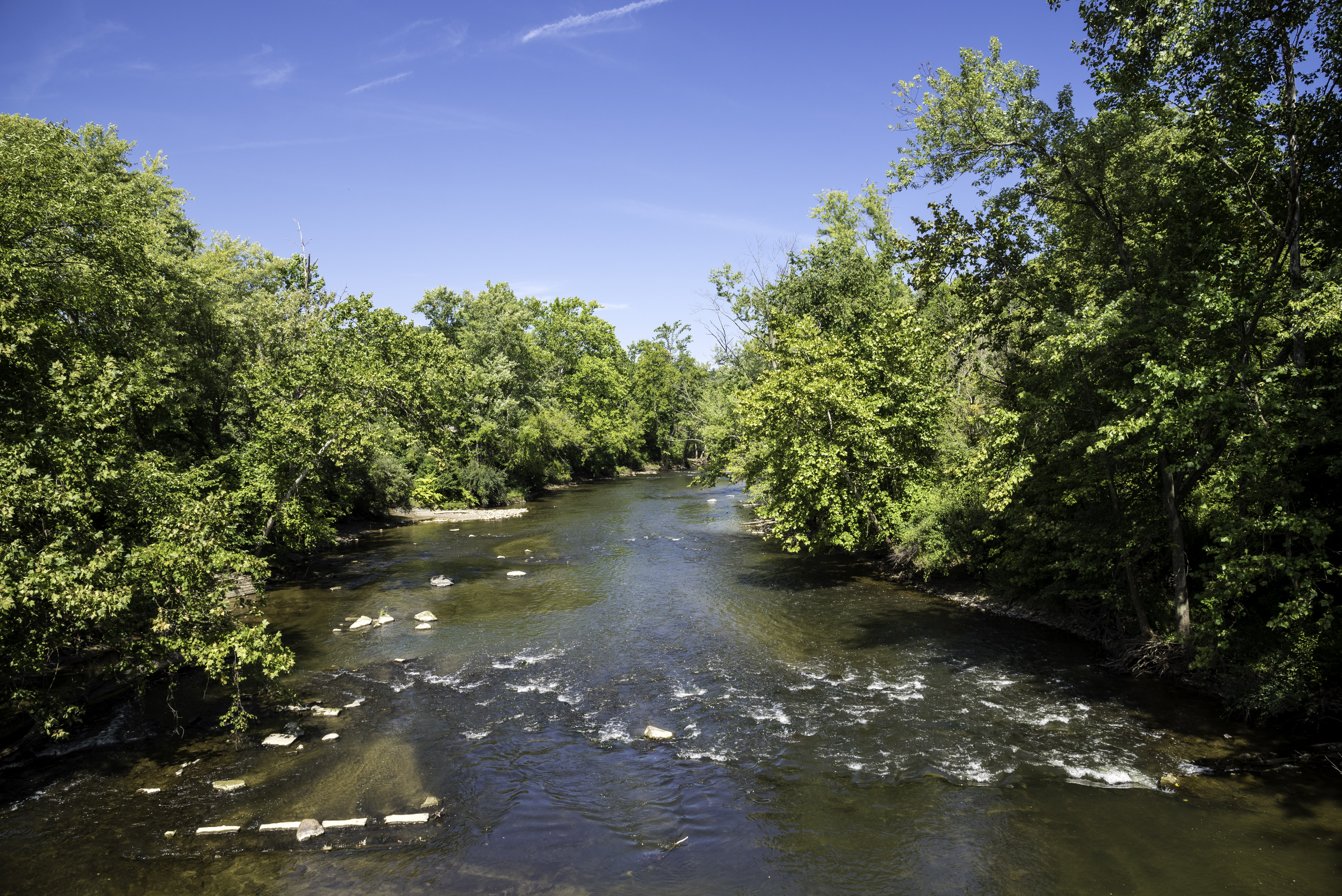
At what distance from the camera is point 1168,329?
12.9 metres

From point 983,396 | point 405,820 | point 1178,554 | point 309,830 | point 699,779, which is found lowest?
point 699,779

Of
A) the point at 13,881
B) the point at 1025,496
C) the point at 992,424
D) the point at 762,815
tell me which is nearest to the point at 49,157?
the point at 13,881

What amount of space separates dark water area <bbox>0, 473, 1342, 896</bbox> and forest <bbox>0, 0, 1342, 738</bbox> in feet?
5.61

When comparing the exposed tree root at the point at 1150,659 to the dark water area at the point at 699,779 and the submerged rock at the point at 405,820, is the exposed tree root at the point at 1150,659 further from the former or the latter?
the submerged rock at the point at 405,820

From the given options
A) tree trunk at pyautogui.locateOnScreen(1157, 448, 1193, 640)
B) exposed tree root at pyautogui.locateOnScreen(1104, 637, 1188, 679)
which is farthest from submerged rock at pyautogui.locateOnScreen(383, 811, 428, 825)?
tree trunk at pyautogui.locateOnScreen(1157, 448, 1193, 640)

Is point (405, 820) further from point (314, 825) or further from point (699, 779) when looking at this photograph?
point (699, 779)

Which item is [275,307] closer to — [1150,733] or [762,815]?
[762,815]

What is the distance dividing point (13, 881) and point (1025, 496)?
21096mm

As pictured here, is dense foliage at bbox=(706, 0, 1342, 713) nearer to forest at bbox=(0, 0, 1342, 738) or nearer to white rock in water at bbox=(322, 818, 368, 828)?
forest at bbox=(0, 0, 1342, 738)

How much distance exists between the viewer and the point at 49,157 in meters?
15.6

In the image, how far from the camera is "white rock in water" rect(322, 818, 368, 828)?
33.0 feet

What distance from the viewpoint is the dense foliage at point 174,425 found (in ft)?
35.9

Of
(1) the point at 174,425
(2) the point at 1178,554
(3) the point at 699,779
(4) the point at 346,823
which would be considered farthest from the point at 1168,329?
(1) the point at 174,425

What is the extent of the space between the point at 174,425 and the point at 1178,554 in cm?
3073
